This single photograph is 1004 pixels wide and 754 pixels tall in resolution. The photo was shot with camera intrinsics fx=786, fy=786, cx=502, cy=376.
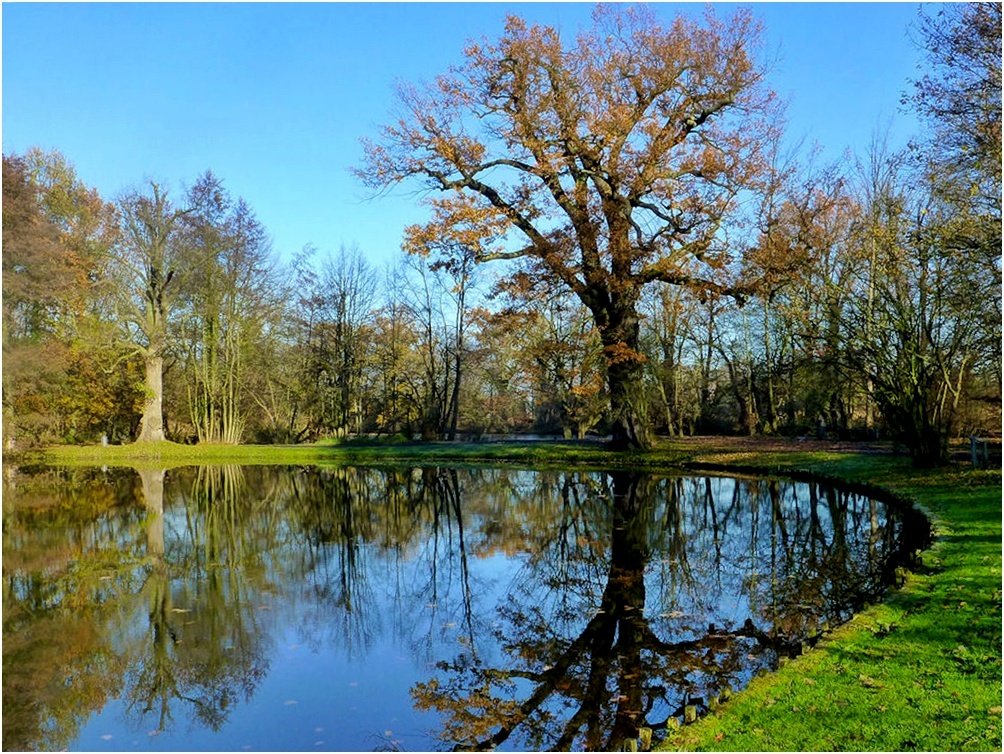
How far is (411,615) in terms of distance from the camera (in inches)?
336

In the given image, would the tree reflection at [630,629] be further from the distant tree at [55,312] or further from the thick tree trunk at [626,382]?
the distant tree at [55,312]

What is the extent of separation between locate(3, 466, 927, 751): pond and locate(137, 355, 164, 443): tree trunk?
16614 millimetres

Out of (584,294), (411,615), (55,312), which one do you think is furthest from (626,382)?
(55,312)

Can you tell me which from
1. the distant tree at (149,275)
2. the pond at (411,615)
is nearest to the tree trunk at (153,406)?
the distant tree at (149,275)

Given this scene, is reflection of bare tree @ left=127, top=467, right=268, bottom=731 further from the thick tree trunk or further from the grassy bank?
the thick tree trunk

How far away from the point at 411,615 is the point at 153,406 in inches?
1087

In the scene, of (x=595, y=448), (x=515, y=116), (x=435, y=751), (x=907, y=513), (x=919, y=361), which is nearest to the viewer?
(x=435, y=751)

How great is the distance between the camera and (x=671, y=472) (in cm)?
→ 2300

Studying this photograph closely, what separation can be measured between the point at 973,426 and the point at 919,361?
7916mm

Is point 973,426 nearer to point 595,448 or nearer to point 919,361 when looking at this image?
point 919,361

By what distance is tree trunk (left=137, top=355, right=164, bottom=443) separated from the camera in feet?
107

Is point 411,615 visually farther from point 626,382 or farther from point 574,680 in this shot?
point 626,382

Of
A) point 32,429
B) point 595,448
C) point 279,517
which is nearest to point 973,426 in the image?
point 595,448

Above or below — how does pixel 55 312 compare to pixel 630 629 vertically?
above
